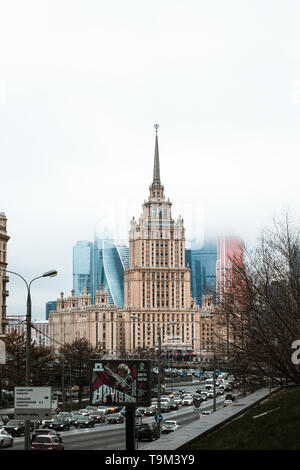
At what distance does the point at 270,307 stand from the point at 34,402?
1175 cm

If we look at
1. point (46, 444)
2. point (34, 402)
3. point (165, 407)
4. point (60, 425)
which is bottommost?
point (165, 407)

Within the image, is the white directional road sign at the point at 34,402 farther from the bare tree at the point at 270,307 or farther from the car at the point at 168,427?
the car at the point at 168,427

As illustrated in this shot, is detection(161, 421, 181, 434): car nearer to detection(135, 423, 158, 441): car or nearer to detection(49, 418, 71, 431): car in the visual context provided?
detection(135, 423, 158, 441): car

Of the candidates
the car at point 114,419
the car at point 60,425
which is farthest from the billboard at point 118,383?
the car at point 114,419

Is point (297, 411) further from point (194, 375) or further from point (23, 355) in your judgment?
point (194, 375)

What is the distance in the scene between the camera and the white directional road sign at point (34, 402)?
23.2 m

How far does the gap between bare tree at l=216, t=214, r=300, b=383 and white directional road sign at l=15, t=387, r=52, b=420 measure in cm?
994

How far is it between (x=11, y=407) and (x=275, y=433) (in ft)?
181

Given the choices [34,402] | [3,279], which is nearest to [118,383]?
[34,402]

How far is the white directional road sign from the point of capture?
2323cm

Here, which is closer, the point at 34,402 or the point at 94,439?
the point at 34,402

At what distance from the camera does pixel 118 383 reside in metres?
25.2

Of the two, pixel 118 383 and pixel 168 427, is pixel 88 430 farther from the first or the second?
pixel 118 383
